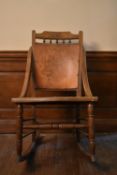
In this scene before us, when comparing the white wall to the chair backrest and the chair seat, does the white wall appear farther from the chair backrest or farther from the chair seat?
the chair seat

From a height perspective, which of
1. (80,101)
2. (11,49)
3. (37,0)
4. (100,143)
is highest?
(37,0)

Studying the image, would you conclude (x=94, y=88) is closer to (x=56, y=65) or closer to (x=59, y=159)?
(x=56, y=65)

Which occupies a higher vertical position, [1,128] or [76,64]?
[76,64]

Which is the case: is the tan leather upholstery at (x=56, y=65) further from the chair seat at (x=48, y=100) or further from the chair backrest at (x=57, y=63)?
the chair seat at (x=48, y=100)

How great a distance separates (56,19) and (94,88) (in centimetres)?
55

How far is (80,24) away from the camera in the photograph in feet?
5.17

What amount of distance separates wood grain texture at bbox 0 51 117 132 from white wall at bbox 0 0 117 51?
0.39 feet

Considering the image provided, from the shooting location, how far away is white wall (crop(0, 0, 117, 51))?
1.57m

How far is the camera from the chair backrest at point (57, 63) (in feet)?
4.52

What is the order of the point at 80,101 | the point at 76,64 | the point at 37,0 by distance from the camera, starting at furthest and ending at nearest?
1. the point at 37,0
2. the point at 76,64
3. the point at 80,101

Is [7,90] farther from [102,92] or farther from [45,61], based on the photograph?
[102,92]

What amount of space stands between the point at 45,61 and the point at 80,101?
46cm

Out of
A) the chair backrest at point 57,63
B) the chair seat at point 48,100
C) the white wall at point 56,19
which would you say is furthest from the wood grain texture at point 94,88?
the chair seat at point 48,100

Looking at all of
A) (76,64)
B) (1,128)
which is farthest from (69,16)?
(1,128)
